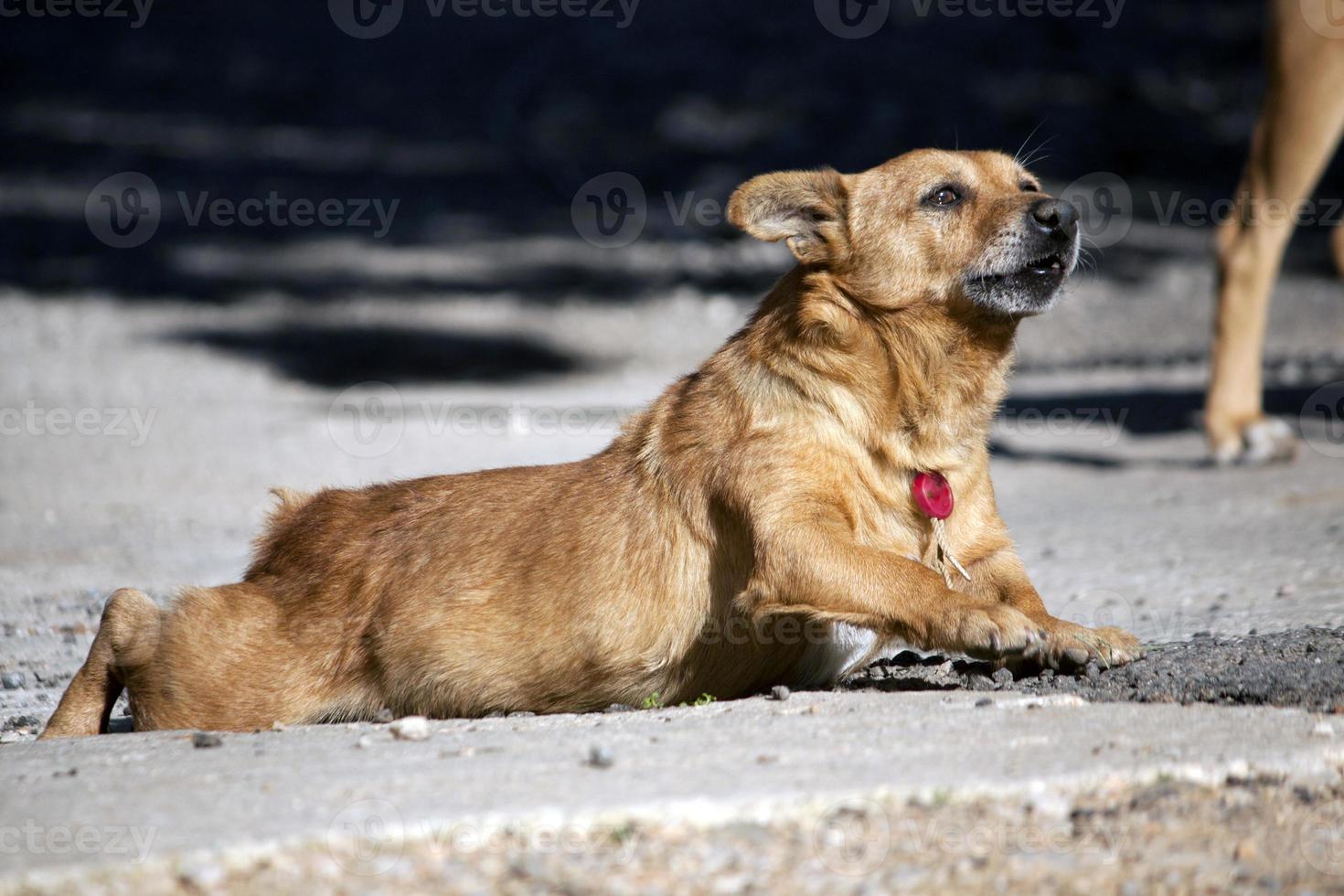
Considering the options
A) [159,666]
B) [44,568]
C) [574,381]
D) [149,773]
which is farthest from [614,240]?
[149,773]

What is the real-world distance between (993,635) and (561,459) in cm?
543

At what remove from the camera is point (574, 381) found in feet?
39.9

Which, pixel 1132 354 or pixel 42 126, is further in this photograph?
pixel 42 126

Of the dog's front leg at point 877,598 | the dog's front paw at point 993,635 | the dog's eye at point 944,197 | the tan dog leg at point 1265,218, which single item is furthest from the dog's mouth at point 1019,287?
the tan dog leg at point 1265,218

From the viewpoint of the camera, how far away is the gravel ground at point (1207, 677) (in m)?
3.67

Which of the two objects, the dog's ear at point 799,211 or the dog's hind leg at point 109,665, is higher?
the dog's ear at point 799,211

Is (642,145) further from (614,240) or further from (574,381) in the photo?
(574,381)

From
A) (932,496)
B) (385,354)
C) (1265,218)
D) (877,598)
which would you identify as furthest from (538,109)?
(877,598)

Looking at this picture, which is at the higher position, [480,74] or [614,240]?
[480,74]

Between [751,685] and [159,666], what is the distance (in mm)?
1776

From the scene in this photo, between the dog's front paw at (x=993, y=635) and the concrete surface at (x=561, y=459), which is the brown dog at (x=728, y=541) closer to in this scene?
the dog's front paw at (x=993, y=635)

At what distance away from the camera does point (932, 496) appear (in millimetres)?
4125

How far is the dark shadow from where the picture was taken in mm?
12320

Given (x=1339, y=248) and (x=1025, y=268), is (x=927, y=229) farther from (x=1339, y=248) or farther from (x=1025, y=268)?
(x=1339, y=248)
